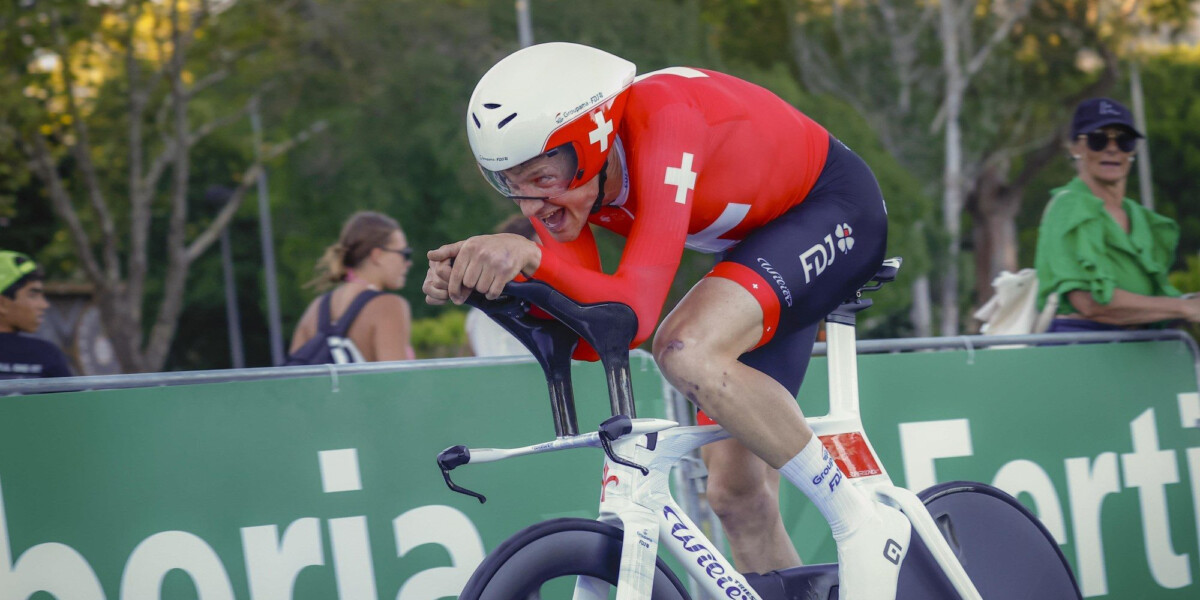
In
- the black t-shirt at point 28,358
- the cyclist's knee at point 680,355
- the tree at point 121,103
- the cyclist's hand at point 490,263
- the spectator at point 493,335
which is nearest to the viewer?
the cyclist's hand at point 490,263

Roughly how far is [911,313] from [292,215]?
15.5 metres

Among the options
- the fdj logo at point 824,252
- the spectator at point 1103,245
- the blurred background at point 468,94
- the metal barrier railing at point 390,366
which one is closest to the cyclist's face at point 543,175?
the fdj logo at point 824,252

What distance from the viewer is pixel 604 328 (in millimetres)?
2709

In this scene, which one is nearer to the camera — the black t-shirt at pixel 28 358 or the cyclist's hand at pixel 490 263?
the cyclist's hand at pixel 490 263

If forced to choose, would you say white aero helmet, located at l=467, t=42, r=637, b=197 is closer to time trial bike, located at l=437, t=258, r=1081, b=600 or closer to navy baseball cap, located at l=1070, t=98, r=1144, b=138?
time trial bike, located at l=437, t=258, r=1081, b=600

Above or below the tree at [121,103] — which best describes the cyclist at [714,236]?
below

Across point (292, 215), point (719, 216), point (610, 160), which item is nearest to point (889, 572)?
point (719, 216)

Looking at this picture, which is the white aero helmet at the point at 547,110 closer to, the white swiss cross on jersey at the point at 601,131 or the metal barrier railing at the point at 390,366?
the white swiss cross on jersey at the point at 601,131

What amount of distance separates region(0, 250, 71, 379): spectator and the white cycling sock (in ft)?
11.6

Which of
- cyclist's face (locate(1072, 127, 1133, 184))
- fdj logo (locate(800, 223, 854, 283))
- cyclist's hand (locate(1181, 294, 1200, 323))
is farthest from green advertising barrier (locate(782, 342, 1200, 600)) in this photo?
fdj logo (locate(800, 223, 854, 283))

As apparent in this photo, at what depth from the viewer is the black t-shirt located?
5.32 metres

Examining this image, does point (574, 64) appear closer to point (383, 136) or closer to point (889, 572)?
point (889, 572)

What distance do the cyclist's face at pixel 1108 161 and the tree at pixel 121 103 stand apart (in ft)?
51.4

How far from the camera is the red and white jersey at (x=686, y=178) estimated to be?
2.75 meters
